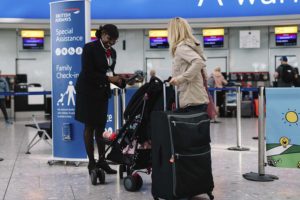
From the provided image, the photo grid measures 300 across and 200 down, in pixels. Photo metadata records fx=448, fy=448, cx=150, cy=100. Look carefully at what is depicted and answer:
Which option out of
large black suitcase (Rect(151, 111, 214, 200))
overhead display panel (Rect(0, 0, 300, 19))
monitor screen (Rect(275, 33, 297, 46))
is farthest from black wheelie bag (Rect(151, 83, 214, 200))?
monitor screen (Rect(275, 33, 297, 46))

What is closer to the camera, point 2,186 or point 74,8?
point 2,186

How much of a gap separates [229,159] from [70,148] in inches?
87.8

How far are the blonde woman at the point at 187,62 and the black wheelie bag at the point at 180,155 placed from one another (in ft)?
1.30

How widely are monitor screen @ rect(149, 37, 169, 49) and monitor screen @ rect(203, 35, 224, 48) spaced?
146cm

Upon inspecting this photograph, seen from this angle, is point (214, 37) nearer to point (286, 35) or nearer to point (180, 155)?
point (286, 35)

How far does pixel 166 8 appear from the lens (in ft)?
25.6

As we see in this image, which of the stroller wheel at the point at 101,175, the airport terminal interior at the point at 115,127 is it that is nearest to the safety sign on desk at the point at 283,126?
the airport terminal interior at the point at 115,127

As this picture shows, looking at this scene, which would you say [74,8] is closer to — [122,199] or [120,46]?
[122,199]

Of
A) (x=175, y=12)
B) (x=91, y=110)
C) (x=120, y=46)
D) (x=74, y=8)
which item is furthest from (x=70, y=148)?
(x=120, y=46)

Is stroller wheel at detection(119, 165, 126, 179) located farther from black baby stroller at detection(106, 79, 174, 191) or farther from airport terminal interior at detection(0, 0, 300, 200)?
black baby stroller at detection(106, 79, 174, 191)

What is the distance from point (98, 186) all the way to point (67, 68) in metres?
1.88

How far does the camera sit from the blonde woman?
4340 mm

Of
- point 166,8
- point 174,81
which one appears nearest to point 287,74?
point 166,8

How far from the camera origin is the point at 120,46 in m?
17.0
